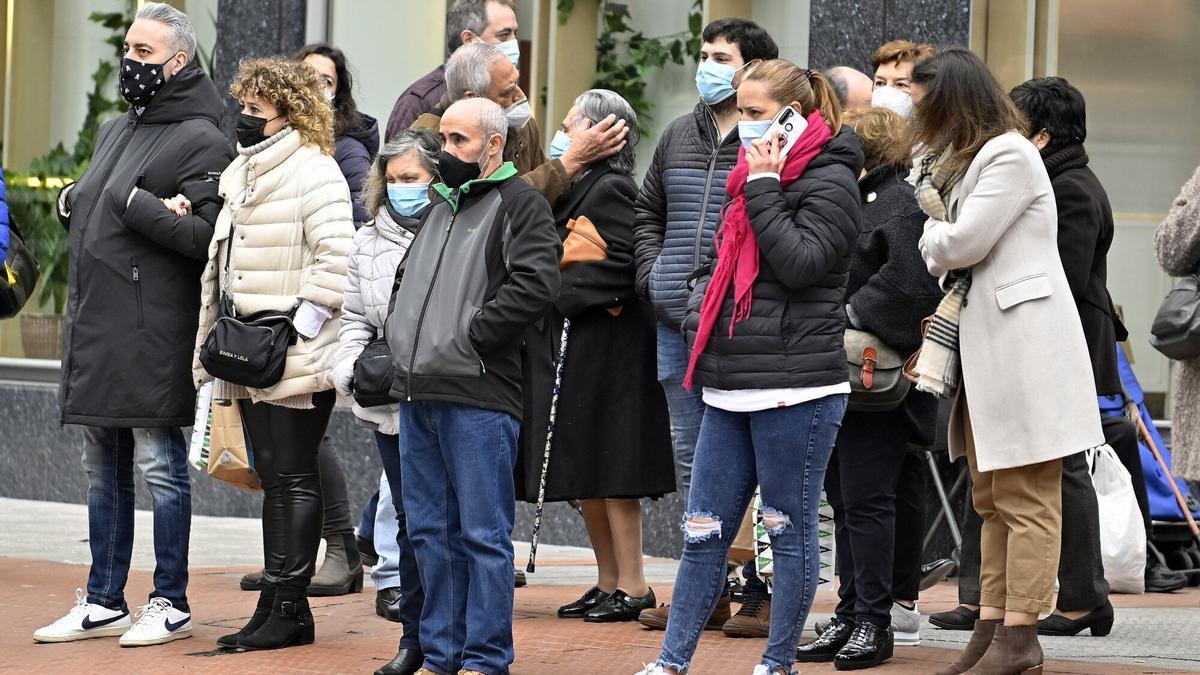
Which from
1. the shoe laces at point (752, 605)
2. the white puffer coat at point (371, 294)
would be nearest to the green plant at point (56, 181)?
the white puffer coat at point (371, 294)

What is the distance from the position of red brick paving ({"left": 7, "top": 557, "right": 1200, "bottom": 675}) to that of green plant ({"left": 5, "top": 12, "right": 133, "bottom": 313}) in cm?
437

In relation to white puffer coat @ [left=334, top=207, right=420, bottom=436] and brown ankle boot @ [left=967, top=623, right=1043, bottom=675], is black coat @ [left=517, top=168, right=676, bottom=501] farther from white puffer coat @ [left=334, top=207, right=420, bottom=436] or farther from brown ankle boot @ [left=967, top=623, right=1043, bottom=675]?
brown ankle boot @ [left=967, top=623, right=1043, bottom=675]

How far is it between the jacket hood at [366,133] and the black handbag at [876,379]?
2868 millimetres

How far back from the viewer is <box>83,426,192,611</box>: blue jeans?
634 cm

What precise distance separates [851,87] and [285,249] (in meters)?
2.47

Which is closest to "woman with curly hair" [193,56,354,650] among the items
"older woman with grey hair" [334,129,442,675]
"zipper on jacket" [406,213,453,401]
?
"older woman with grey hair" [334,129,442,675]

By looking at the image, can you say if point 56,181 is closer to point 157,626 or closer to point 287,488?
point 157,626

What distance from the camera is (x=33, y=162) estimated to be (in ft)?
38.5

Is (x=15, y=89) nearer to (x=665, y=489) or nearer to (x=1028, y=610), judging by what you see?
(x=665, y=489)

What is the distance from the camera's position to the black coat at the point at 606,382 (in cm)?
672

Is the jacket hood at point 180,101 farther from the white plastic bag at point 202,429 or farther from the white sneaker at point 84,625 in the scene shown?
the white sneaker at point 84,625

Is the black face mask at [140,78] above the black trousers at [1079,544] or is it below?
above

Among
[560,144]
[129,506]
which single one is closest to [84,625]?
[129,506]

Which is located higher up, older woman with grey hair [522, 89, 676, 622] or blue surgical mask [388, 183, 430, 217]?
blue surgical mask [388, 183, 430, 217]
